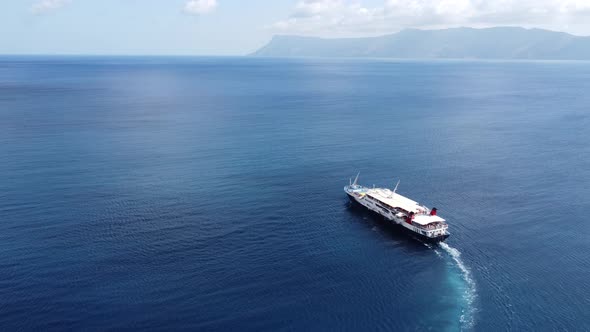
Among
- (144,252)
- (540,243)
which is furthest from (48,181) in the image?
Result: (540,243)

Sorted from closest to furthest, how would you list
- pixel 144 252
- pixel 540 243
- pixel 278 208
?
pixel 144 252 < pixel 540 243 < pixel 278 208

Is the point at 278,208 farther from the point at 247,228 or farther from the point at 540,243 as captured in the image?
the point at 540,243

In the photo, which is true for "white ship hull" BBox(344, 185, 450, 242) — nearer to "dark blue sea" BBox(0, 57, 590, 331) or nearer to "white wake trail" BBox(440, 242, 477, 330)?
"dark blue sea" BBox(0, 57, 590, 331)

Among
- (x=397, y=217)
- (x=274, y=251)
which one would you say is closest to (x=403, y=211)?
(x=397, y=217)

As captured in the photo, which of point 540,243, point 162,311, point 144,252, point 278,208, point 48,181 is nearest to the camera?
point 162,311

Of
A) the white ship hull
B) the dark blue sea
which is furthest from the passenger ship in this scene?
the dark blue sea

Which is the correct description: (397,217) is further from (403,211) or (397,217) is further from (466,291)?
(466,291)
